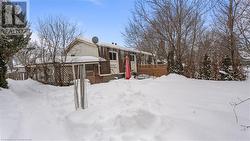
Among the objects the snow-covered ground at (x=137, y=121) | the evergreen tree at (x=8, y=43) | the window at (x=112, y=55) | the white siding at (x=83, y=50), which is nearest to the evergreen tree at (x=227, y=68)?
the snow-covered ground at (x=137, y=121)

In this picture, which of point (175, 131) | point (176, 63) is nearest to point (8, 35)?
point (175, 131)

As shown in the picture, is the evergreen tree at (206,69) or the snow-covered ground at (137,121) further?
the evergreen tree at (206,69)

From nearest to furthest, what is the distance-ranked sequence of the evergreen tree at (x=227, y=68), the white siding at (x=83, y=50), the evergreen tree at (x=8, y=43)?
the evergreen tree at (x=8, y=43) → the evergreen tree at (x=227, y=68) → the white siding at (x=83, y=50)

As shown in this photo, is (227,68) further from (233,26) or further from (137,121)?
(137,121)

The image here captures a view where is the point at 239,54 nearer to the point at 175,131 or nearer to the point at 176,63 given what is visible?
the point at 176,63

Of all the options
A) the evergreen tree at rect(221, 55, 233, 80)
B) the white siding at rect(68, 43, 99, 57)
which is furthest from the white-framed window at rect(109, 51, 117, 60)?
the evergreen tree at rect(221, 55, 233, 80)

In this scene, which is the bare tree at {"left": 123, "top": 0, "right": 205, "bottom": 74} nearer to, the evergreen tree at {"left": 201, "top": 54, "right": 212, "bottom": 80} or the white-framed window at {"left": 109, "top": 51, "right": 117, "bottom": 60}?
the evergreen tree at {"left": 201, "top": 54, "right": 212, "bottom": 80}

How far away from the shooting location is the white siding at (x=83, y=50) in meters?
28.9

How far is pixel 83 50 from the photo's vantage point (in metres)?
29.7

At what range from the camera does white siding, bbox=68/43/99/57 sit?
2892 centimetres

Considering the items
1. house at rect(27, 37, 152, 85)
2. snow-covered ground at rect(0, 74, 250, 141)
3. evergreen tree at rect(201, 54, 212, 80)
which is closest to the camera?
snow-covered ground at rect(0, 74, 250, 141)

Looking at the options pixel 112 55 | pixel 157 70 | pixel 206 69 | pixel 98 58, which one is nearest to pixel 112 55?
pixel 112 55

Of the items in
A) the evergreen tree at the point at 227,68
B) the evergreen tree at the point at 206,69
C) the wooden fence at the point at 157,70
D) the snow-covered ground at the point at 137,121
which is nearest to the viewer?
the snow-covered ground at the point at 137,121

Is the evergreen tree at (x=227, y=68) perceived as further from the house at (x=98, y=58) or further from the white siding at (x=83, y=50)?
the white siding at (x=83, y=50)
